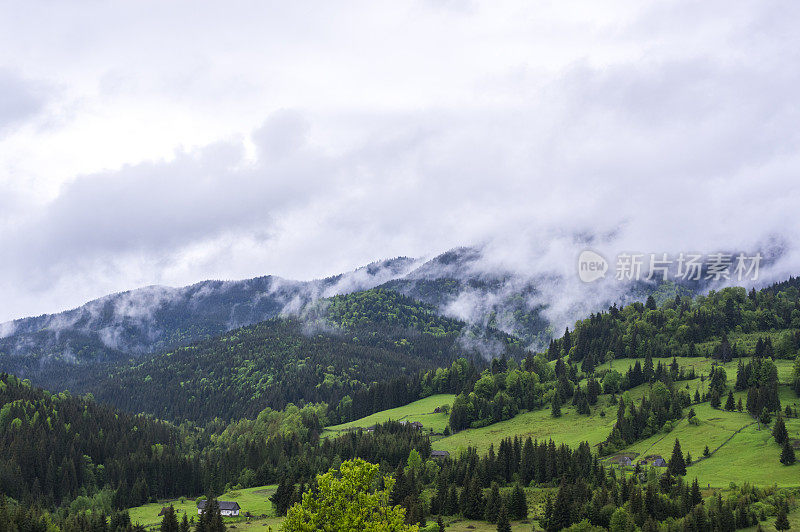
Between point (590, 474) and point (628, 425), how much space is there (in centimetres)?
3271

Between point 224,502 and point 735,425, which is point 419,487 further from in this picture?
point 735,425

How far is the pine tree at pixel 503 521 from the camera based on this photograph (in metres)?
119

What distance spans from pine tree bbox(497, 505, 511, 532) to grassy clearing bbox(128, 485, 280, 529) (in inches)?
1941

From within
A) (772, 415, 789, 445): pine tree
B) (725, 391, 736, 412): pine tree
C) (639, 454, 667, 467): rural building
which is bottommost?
(639, 454, 667, 467): rural building

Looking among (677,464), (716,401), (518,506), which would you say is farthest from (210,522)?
(716,401)

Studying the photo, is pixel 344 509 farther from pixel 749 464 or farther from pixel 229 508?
pixel 749 464

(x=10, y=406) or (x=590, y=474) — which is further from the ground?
(x=10, y=406)

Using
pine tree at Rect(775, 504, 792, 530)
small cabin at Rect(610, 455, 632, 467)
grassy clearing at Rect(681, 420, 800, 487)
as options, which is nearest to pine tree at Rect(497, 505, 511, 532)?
grassy clearing at Rect(681, 420, 800, 487)

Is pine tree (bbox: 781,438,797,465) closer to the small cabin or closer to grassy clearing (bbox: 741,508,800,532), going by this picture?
grassy clearing (bbox: 741,508,800,532)

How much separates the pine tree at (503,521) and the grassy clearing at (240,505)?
162 feet

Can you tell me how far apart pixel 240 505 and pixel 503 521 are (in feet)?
229

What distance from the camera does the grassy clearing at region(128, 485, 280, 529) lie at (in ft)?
463

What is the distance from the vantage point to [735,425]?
6284 inches

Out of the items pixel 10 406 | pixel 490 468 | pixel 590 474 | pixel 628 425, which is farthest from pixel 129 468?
pixel 628 425
